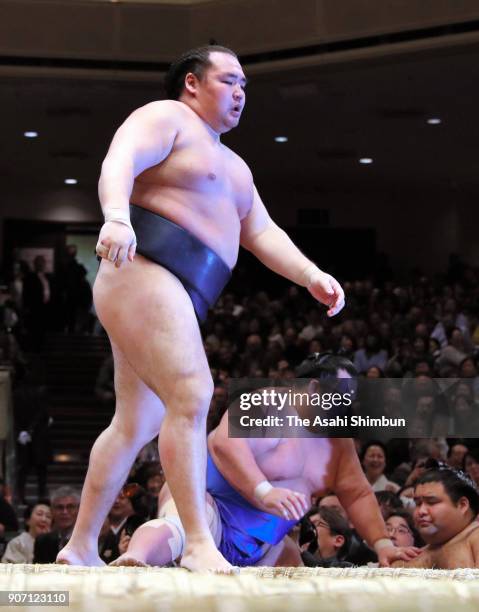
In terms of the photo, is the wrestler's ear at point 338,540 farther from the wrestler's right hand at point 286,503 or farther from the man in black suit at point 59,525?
the man in black suit at point 59,525

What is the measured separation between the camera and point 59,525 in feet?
16.9

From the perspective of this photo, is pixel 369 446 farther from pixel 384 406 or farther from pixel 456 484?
pixel 456 484

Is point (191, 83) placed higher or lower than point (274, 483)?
higher

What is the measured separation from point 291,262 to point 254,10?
7.07m

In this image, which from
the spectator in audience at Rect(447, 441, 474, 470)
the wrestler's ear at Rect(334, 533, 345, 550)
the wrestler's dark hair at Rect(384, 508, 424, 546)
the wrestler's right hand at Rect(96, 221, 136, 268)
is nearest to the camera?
the wrestler's right hand at Rect(96, 221, 136, 268)

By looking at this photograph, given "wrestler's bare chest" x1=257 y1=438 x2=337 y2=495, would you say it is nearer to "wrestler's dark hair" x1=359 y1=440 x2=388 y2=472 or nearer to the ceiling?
"wrestler's dark hair" x1=359 y1=440 x2=388 y2=472

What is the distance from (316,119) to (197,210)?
30.9 feet

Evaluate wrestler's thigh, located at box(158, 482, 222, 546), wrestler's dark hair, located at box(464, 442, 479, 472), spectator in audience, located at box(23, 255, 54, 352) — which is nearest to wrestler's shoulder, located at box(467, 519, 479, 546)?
wrestler's thigh, located at box(158, 482, 222, 546)

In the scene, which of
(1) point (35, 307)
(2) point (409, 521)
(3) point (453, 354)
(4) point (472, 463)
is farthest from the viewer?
(1) point (35, 307)

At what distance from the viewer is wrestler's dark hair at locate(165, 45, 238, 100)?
2.72 m

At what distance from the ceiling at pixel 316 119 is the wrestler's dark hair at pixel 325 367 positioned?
6615mm

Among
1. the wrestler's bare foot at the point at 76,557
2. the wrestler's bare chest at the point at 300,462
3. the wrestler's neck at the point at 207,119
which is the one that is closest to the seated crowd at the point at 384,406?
the wrestler's bare chest at the point at 300,462

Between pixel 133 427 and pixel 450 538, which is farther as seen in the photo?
pixel 450 538

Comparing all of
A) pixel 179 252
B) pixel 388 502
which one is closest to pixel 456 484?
pixel 179 252
